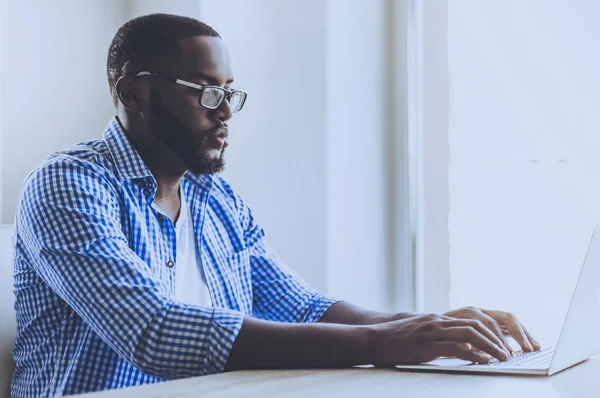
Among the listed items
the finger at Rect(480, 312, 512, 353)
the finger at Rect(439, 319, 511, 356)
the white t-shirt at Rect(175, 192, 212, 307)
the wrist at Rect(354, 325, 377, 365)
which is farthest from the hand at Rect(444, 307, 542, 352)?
the white t-shirt at Rect(175, 192, 212, 307)

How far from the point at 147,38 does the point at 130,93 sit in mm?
123

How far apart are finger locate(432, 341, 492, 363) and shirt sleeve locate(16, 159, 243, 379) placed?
29cm

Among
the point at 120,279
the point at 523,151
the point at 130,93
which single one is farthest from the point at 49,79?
the point at 523,151

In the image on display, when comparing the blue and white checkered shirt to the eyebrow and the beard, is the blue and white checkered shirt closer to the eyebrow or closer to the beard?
the beard

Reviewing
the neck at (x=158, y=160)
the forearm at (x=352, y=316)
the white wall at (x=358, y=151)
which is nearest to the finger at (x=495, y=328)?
the forearm at (x=352, y=316)

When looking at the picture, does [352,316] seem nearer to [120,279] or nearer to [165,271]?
[165,271]

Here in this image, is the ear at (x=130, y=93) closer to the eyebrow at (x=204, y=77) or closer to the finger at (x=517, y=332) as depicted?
the eyebrow at (x=204, y=77)

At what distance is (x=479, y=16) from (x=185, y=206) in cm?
104

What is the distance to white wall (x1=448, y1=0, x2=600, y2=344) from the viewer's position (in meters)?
1.91

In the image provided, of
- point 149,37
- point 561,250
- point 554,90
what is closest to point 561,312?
point 561,250

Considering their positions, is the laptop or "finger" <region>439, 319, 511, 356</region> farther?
"finger" <region>439, 319, 511, 356</region>

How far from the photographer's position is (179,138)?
1.57 m

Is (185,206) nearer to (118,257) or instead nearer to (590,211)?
(118,257)

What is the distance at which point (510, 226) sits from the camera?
2.05m
